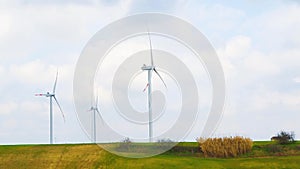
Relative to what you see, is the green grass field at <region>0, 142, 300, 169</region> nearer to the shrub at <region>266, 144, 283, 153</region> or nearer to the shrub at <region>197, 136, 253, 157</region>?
the shrub at <region>266, 144, 283, 153</region>

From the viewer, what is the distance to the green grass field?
48.8 metres

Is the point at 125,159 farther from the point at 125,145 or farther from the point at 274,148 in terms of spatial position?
the point at 274,148

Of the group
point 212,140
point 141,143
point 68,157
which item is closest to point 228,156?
point 212,140

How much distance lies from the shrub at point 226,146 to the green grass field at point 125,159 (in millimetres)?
824

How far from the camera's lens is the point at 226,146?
2168 inches

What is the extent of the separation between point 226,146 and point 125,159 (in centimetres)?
1016

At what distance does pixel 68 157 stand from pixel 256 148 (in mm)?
18462

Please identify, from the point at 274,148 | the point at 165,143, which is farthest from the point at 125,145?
the point at 274,148

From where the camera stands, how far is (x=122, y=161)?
5141 cm

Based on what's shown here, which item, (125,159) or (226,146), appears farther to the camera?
(226,146)

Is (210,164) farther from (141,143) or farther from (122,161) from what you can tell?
(141,143)

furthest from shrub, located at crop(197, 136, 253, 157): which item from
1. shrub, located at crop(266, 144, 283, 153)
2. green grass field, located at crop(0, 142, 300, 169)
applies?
shrub, located at crop(266, 144, 283, 153)

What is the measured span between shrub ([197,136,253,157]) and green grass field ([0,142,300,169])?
0.82 meters

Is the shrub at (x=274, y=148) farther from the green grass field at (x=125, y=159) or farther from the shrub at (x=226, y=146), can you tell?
the shrub at (x=226, y=146)
